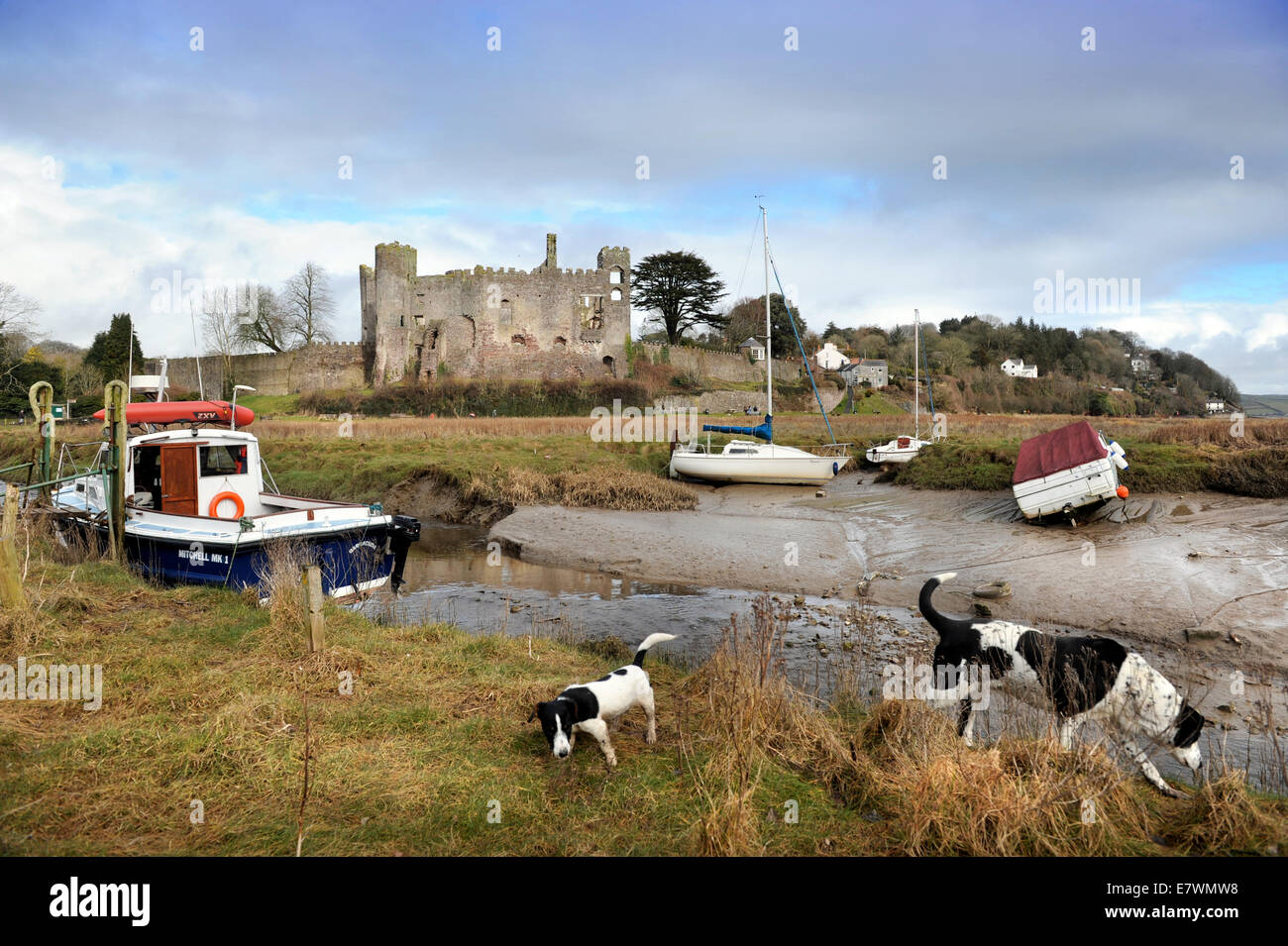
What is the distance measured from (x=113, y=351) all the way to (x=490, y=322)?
24.9 meters

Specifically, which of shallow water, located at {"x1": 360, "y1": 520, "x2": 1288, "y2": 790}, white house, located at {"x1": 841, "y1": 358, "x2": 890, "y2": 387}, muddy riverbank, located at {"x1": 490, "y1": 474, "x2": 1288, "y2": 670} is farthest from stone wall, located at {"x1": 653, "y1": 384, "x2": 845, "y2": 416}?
shallow water, located at {"x1": 360, "y1": 520, "x2": 1288, "y2": 790}

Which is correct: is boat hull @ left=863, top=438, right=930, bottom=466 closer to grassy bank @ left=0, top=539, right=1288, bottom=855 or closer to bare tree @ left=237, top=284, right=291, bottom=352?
grassy bank @ left=0, top=539, right=1288, bottom=855

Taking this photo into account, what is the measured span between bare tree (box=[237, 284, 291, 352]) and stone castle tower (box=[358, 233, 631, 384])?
11.3 meters

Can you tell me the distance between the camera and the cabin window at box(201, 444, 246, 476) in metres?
13.2

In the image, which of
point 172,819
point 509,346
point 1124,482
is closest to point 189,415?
point 172,819

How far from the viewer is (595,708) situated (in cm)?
569

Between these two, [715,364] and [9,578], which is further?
[715,364]

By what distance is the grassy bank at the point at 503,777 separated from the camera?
4.48 meters

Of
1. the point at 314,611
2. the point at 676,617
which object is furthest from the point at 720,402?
the point at 314,611

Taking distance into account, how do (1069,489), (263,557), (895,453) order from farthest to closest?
1. (895,453)
2. (1069,489)
3. (263,557)

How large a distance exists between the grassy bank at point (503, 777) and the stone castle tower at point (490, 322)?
4622 centimetres

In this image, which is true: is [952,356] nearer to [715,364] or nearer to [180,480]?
[715,364]

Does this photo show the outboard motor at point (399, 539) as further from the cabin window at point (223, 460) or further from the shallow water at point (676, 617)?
the cabin window at point (223, 460)
